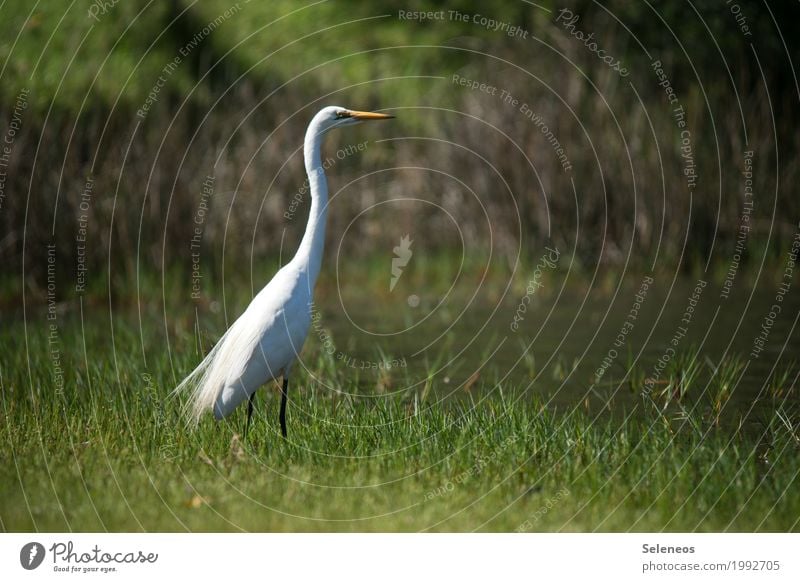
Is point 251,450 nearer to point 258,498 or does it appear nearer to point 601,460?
point 258,498

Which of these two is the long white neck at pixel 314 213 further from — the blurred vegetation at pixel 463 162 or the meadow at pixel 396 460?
the blurred vegetation at pixel 463 162

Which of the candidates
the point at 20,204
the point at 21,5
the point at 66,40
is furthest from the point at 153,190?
the point at 66,40

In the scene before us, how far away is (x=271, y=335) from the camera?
7.06 meters

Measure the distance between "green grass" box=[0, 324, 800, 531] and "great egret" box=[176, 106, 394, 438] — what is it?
0.72 ft

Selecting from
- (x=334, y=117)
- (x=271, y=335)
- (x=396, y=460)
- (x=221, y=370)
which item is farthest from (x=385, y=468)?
(x=334, y=117)

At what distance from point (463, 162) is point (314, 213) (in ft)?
24.4

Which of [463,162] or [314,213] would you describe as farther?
[463,162]

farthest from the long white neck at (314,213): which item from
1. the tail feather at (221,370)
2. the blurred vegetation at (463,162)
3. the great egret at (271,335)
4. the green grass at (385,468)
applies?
the blurred vegetation at (463,162)

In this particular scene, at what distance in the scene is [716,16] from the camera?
1582 centimetres

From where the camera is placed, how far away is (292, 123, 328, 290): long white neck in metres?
7.30

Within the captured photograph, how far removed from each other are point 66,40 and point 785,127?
437 inches

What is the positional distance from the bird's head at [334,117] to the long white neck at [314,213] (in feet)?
0.14

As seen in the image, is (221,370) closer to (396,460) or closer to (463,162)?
(396,460)

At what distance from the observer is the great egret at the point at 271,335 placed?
7.01 meters
